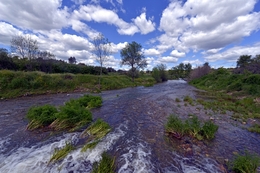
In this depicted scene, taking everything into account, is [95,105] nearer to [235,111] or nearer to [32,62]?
[235,111]

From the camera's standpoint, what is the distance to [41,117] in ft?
22.5

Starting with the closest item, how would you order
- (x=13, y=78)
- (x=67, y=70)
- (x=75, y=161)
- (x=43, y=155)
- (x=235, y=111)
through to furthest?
(x=75, y=161) → (x=43, y=155) → (x=235, y=111) → (x=13, y=78) → (x=67, y=70)

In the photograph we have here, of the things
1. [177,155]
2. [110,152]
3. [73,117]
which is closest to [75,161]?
→ [110,152]

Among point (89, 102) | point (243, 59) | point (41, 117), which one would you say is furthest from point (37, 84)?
point (243, 59)

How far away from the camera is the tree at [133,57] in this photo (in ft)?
140

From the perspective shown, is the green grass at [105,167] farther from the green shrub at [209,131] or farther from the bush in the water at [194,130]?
the green shrub at [209,131]

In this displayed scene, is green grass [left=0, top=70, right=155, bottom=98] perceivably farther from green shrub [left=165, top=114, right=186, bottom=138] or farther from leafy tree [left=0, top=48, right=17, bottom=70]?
green shrub [left=165, top=114, right=186, bottom=138]

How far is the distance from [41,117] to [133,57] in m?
38.9


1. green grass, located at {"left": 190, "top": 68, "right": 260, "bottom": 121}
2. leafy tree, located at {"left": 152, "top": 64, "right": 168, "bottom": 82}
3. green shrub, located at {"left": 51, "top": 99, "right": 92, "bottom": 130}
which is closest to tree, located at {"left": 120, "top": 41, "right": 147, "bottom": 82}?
leafy tree, located at {"left": 152, "top": 64, "right": 168, "bottom": 82}

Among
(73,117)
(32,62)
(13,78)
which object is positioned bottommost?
(73,117)

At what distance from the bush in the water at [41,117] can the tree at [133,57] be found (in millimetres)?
37682

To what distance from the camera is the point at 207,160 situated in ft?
14.6

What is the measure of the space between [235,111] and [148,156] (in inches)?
383

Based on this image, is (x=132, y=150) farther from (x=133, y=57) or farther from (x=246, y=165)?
(x=133, y=57)
